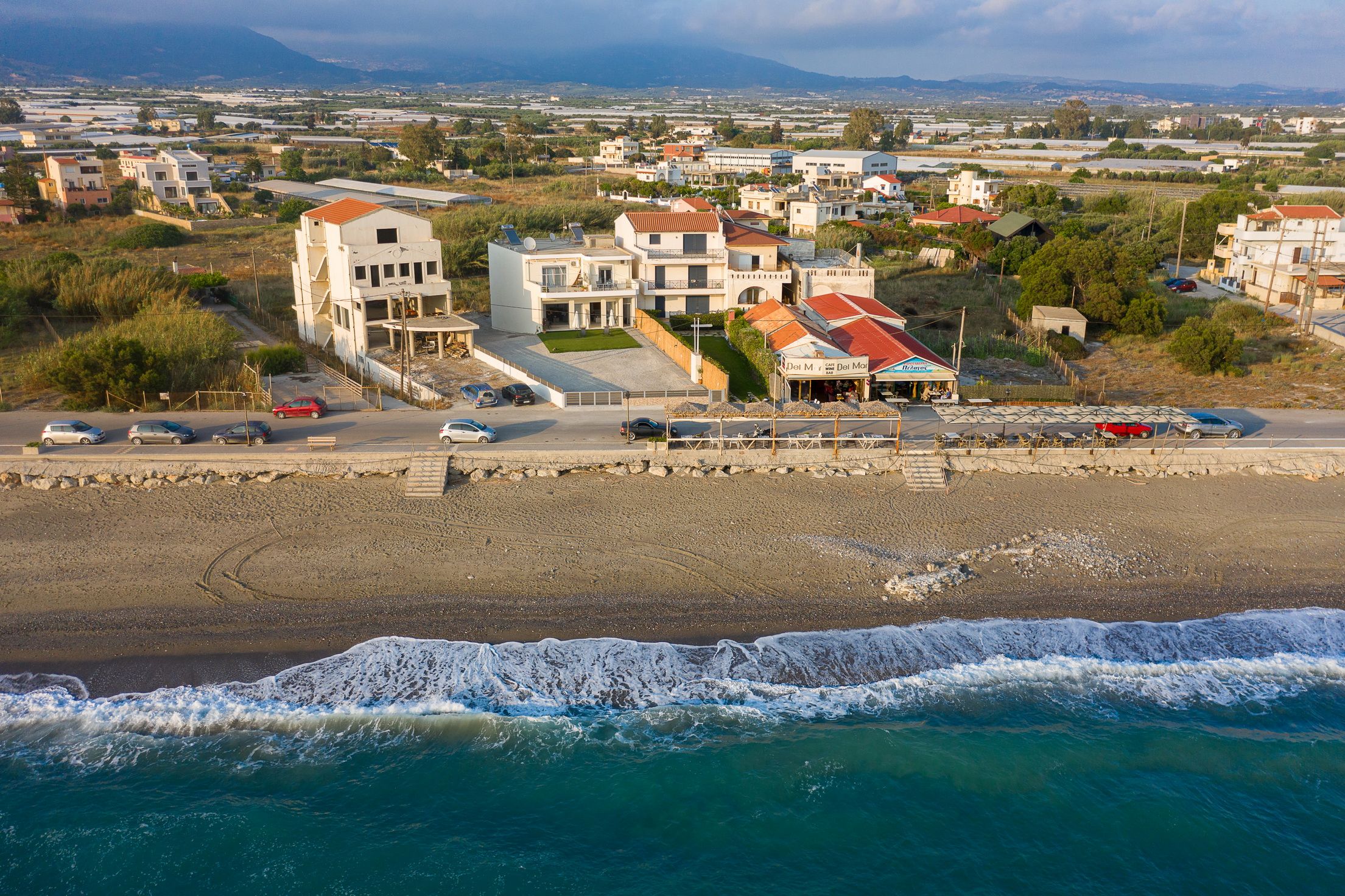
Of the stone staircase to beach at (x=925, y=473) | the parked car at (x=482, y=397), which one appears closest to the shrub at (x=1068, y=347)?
the stone staircase to beach at (x=925, y=473)

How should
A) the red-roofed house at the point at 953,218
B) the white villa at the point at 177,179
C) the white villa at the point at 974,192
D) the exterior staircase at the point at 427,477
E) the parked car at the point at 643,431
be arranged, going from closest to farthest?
1. the exterior staircase at the point at 427,477
2. the parked car at the point at 643,431
3. the red-roofed house at the point at 953,218
4. the white villa at the point at 177,179
5. the white villa at the point at 974,192

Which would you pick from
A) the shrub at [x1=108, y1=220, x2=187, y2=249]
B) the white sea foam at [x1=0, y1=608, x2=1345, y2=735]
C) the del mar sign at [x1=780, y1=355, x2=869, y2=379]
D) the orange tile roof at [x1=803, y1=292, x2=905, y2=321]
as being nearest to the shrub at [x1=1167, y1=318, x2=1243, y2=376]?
the orange tile roof at [x1=803, y1=292, x2=905, y2=321]

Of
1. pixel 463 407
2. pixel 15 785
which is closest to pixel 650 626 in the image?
pixel 15 785

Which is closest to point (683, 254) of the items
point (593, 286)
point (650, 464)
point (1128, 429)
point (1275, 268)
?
point (593, 286)

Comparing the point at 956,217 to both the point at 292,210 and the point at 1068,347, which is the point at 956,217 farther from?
the point at 292,210

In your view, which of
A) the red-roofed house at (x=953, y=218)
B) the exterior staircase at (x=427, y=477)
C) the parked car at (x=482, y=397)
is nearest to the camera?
the exterior staircase at (x=427, y=477)

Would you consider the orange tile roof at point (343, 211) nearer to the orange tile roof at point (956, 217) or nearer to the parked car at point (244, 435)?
the parked car at point (244, 435)

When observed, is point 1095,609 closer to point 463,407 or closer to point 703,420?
point 703,420
